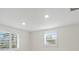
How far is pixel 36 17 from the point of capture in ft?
4.67

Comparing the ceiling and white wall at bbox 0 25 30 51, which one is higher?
the ceiling

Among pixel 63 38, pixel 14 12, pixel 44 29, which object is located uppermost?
pixel 14 12

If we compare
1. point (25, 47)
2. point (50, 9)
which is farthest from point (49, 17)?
point (25, 47)

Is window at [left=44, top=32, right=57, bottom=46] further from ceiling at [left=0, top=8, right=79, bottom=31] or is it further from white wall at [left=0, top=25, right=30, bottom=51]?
white wall at [left=0, top=25, right=30, bottom=51]

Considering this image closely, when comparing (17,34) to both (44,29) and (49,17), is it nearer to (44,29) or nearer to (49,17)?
(44,29)

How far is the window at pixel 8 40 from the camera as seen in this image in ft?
4.62

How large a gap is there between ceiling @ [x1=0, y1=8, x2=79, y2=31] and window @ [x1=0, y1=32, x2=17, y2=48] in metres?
0.13

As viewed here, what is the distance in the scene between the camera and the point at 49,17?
1414 mm

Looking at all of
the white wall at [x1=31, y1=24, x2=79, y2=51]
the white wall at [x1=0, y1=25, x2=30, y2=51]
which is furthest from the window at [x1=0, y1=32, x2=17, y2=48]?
the white wall at [x1=31, y1=24, x2=79, y2=51]

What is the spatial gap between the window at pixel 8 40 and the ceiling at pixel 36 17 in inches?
5.0

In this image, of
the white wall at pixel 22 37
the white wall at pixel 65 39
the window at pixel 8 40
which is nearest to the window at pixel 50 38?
the white wall at pixel 65 39

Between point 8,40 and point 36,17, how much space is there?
1.52 feet

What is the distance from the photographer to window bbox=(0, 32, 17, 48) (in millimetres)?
1408
